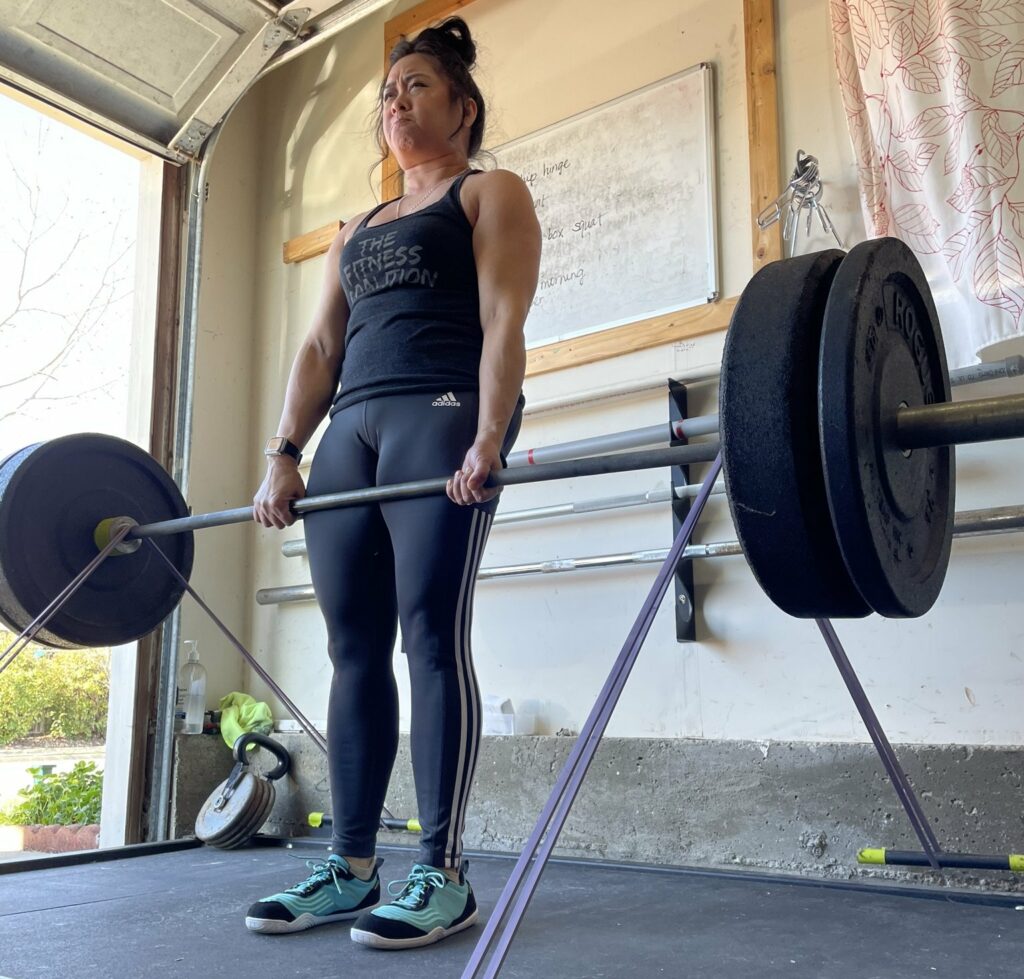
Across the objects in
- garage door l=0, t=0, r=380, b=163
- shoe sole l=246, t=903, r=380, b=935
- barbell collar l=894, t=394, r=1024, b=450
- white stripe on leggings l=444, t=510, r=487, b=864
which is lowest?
shoe sole l=246, t=903, r=380, b=935

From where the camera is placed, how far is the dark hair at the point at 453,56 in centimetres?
163

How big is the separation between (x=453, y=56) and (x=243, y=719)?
72.3 inches

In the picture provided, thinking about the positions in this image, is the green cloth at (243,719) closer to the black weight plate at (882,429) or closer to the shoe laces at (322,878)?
the shoe laces at (322,878)

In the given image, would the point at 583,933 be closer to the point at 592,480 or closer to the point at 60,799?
the point at 592,480

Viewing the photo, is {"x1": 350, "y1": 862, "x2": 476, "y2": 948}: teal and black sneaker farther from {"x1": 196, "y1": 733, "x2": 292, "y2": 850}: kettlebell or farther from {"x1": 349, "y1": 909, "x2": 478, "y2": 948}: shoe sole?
{"x1": 196, "y1": 733, "x2": 292, "y2": 850}: kettlebell

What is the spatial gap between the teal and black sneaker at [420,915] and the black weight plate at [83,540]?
33.9 inches

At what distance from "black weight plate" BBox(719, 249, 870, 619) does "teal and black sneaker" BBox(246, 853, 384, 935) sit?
0.78m

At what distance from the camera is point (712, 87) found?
7.65 feet

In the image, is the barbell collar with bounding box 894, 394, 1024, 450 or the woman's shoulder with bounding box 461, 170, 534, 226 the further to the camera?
the woman's shoulder with bounding box 461, 170, 534, 226

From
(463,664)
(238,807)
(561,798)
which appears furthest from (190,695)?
(561,798)

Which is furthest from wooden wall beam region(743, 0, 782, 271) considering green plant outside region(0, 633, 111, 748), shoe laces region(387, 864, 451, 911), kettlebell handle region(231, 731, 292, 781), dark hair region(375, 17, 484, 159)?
green plant outside region(0, 633, 111, 748)

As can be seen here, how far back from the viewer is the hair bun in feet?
5.50

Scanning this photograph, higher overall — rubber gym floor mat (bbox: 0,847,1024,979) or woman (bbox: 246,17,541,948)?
woman (bbox: 246,17,541,948)

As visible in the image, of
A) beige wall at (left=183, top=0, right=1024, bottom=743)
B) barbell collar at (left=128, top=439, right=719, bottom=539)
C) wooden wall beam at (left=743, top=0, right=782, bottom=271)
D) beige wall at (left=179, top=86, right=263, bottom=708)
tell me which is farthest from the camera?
beige wall at (left=179, top=86, right=263, bottom=708)
